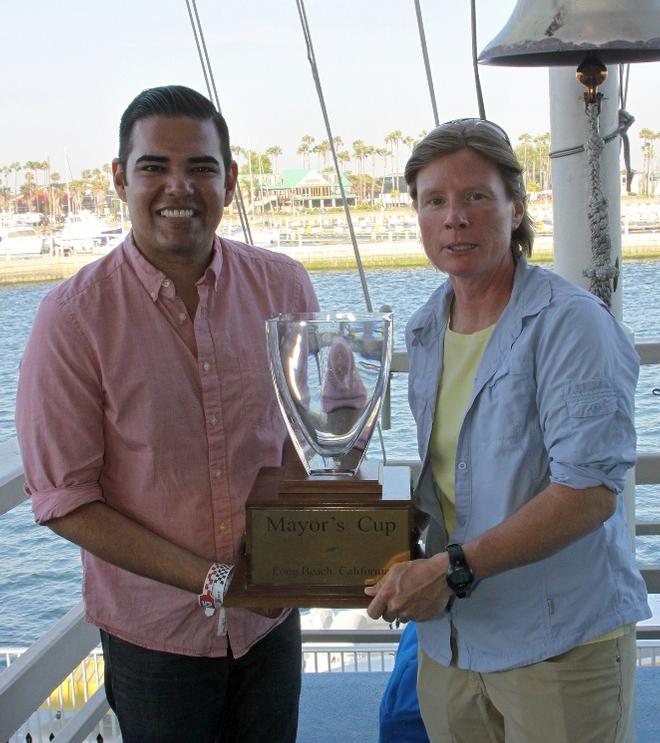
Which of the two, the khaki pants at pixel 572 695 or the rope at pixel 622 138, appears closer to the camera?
the khaki pants at pixel 572 695

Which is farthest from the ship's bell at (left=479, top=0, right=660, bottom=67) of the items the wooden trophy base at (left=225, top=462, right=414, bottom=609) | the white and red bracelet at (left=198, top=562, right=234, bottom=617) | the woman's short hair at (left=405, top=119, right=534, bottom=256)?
the white and red bracelet at (left=198, top=562, right=234, bottom=617)

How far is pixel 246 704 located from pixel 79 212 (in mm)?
11280

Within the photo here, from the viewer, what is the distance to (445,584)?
3.70 feet

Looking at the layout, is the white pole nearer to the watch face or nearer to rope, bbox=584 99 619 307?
rope, bbox=584 99 619 307

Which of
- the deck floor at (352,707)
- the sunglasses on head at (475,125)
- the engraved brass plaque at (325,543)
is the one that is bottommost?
the deck floor at (352,707)

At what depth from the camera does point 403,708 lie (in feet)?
6.40

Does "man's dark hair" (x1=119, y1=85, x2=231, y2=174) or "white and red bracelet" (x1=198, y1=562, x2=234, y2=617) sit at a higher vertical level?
"man's dark hair" (x1=119, y1=85, x2=231, y2=174)

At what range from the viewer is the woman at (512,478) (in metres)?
1.12

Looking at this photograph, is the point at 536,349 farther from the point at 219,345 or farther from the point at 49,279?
the point at 49,279

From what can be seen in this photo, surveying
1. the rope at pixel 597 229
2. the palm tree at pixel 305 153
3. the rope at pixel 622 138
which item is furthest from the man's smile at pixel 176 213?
the palm tree at pixel 305 153

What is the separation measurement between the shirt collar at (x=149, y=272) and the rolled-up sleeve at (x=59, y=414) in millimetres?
109

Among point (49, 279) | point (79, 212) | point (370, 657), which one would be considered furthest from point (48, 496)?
point (49, 279)

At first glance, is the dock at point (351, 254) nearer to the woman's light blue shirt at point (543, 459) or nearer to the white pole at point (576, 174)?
the white pole at point (576, 174)

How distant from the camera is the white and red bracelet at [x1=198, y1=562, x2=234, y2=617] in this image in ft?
3.92
